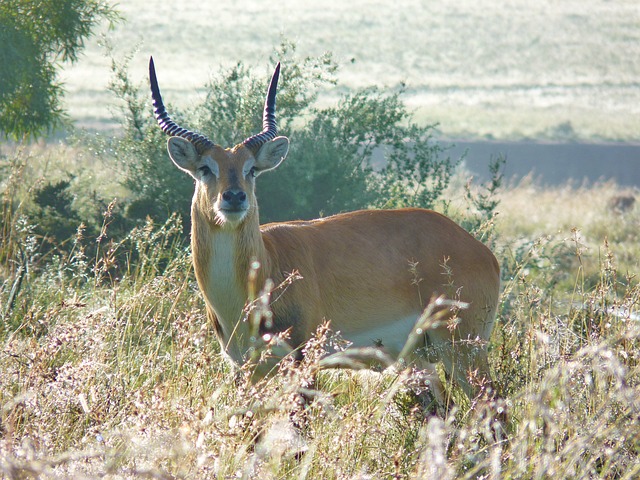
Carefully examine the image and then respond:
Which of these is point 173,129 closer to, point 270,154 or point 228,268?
point 270,154

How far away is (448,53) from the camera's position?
6650 cm

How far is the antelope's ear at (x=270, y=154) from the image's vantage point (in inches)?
268

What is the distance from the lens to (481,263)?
7.04m

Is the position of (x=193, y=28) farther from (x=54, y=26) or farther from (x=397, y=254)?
(x=397, y=254)

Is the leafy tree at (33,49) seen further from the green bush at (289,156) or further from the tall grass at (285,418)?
the tall grass at (285,418)

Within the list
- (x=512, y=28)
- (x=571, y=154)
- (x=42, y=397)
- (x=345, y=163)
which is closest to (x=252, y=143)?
(x=42, y=397)

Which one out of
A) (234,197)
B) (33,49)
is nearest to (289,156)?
(33,49)

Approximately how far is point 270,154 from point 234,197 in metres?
0.99

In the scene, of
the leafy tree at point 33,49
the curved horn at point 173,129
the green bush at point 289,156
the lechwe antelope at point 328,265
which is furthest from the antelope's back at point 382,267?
the leafy tree at point 33,49

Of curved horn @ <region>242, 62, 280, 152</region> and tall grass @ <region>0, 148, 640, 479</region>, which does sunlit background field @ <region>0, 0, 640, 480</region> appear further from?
curved horn @ <region>242, 62, 280, 152</region>

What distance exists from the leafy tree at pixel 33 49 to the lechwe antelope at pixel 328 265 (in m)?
4.47

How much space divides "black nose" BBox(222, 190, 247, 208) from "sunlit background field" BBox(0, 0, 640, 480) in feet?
2.34

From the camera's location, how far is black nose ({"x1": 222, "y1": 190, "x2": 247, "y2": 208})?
19.9ft

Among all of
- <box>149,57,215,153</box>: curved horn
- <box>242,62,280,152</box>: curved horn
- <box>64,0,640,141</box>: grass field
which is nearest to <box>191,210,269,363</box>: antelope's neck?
<box>149,57,215,153</box>: curved horn
